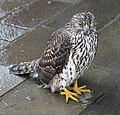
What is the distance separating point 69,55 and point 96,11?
115 inches

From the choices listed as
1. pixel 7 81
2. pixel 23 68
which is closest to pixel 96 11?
pixel 23 68

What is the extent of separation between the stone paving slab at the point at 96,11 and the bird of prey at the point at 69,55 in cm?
205

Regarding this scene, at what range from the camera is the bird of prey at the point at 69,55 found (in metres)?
5.34

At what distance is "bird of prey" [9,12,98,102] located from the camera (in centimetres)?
534

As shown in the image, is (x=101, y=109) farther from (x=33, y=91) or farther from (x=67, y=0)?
(x=67, y=0)

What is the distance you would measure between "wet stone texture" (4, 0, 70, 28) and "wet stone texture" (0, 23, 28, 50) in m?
0.17

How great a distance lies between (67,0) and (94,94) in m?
3.31

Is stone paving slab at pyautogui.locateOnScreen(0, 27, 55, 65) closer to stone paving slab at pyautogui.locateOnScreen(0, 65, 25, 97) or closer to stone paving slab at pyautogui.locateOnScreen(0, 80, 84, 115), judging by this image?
stone paving slab at pyautogui.locateOnScreen(0, 65, 25, 97)

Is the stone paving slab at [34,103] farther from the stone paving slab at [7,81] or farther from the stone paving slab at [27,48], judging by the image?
the stone paving slab at [27,48]

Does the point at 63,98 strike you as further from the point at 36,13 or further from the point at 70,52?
the point at 36,13

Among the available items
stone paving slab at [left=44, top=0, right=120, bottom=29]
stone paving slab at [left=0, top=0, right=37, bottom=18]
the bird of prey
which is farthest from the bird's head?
stone paving slab at [left=0, top=0, right=37, bottom=18]

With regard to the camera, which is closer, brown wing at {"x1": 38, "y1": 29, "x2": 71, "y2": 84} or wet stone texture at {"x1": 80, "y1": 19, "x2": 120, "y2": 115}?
brown wing at {"x1": 38, "y1": 29, "x2": 71, "y2": 84}

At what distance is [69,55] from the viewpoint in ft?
17.8

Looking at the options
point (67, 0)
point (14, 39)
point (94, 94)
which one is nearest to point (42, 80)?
point (94, 94)
